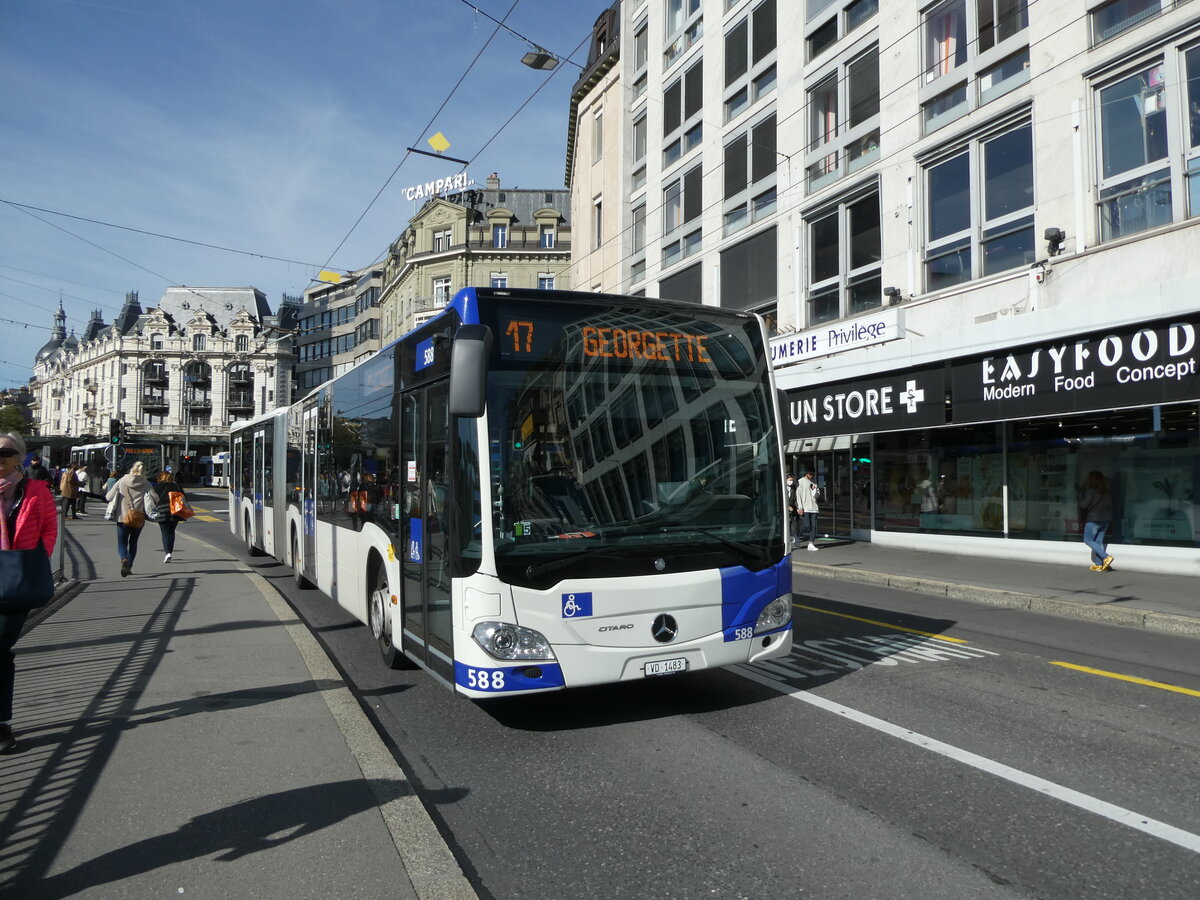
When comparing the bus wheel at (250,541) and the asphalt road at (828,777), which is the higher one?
the bus wheel at (250,541)

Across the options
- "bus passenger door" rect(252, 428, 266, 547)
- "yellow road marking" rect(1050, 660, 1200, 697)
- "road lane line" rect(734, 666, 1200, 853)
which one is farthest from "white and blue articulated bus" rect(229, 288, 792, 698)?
"bus passenger door" rect(252, 428, 266, 547)

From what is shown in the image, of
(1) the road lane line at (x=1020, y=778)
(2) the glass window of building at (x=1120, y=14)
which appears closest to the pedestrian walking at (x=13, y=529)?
(1) the road lane line at (x=1020, y=778)

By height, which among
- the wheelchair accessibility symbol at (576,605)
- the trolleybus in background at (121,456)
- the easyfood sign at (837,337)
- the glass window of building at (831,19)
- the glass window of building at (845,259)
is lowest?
the wheelchair accessibility symbol at (576,605)

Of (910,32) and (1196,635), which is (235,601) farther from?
(910,32)

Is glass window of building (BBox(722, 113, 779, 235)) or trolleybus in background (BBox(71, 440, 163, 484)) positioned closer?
glass window of building (BBox(722, 113, 779, 235))

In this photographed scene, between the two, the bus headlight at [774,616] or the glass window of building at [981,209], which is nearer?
the bus headlight at [774,616]

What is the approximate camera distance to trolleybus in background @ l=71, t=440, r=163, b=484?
40688mm

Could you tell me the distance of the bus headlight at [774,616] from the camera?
557 centimetres

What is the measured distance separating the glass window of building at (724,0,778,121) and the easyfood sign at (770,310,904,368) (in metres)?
6.96

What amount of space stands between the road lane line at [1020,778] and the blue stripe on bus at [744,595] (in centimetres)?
85

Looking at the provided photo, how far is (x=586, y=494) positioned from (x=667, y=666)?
1.14 m

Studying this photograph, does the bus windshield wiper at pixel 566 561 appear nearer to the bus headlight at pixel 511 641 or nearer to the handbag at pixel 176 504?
the bus headlight at pixel 511 641

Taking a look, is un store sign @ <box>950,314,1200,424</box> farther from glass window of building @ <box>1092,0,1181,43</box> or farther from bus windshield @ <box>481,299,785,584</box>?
bus windshield @ <box>481,299,785,584</box>

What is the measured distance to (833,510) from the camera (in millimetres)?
20875
